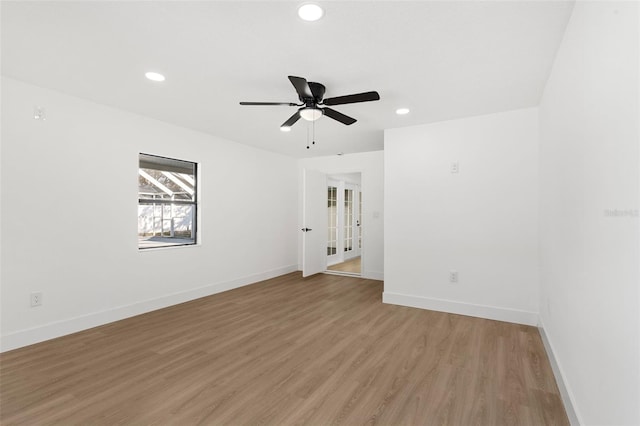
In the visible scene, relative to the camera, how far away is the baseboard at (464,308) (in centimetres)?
349

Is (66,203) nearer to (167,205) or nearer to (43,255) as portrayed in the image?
(43,255)

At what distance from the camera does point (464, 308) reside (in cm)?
383

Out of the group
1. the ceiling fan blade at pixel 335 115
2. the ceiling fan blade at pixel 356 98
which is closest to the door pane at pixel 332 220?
the ceiling fan blade at pixel 335 115

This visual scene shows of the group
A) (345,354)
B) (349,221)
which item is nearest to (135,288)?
(345,354)

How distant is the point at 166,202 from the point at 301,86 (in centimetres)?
279

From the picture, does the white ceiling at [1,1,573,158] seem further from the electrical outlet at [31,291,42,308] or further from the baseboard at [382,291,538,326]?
the baseboard at [382,291,538,326]

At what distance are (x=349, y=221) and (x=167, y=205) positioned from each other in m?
4.67

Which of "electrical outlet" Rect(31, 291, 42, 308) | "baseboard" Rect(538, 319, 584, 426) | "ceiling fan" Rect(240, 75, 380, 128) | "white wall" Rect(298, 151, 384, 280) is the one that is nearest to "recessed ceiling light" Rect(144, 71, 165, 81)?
"ceiling fan" Rect(240, 75, 380, 128)

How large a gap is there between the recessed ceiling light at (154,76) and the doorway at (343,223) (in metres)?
4.61

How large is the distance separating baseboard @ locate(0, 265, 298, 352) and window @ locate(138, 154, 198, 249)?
72cm

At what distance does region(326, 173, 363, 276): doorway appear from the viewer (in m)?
7.32

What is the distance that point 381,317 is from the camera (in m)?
3.75

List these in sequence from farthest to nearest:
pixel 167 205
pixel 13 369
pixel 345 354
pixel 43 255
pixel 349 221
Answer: pixel 349 221, pixel 167 205, pixel 43 255, pixel 345 354, pixel 13 369

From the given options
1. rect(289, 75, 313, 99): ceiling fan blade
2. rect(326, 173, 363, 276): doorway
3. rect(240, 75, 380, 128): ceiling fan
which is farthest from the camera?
rect(326, 173, 363, 276): doorway
